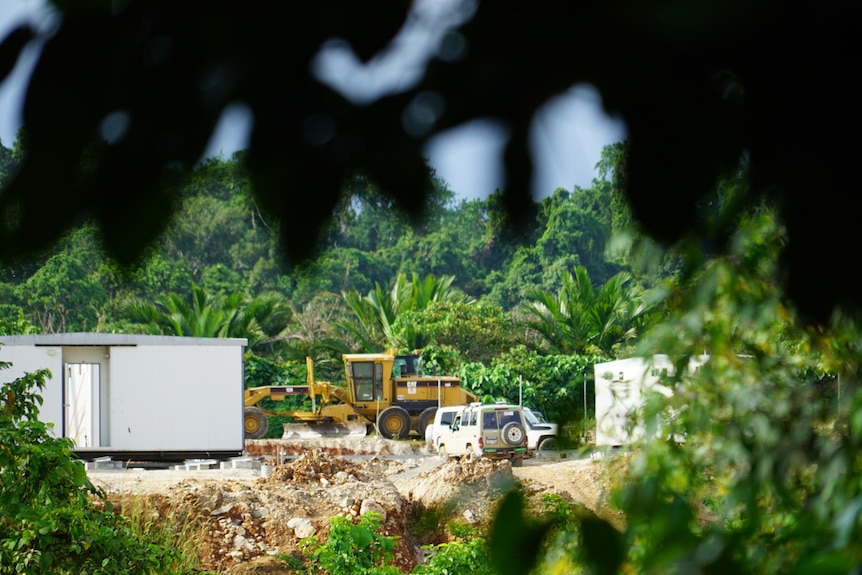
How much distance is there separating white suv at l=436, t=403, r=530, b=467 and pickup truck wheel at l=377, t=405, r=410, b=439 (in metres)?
3.78

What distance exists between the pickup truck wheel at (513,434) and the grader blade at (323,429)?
19.2 ft

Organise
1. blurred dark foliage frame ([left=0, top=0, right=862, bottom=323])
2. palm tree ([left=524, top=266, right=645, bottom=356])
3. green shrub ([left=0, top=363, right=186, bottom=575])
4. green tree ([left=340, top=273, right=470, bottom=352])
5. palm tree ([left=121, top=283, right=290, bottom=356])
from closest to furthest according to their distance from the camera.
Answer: blurred dark foliage frame ([left=0, top=0, right=862, bottom=323]) → green shrub ([left=0, top=363, right=186, bottom=575]) → palm tree ([left=524, top=266, right=645, bottom=356]) → palm tree ([left=121, top=283, right=290, bottom=356]) → green tree ([left=340, top=273, right=470, bottom=352])

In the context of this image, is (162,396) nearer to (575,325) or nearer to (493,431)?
(493,431)

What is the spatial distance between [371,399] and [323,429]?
59.6 inches

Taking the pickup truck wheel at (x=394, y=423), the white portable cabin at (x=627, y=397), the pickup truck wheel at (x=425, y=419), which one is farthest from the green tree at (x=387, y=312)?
the white portable cabin at (x=627, y=397)

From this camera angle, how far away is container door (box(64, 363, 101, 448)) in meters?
16.0

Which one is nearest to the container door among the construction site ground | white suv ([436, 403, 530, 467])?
the construction site ground

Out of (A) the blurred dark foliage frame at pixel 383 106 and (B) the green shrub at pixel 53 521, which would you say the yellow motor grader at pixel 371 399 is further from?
(A) the blurred dark foliage frame at pixel 383 106

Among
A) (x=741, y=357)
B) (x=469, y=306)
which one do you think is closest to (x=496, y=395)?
(x=469, y=306)

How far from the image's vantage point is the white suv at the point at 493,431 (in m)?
16.2

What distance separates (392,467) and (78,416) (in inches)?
227

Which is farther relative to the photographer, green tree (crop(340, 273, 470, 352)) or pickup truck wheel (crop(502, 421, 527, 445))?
green tree (crop(340, 273, 470, 352))

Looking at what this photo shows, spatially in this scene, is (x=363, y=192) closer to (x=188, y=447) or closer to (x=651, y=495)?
(x=651, y=495)

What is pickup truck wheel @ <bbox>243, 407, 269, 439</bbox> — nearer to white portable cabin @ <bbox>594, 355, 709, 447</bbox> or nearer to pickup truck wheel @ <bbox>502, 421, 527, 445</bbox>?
pickup truck wheel @ <bbox>502, 421, 527, 445</bbox>
